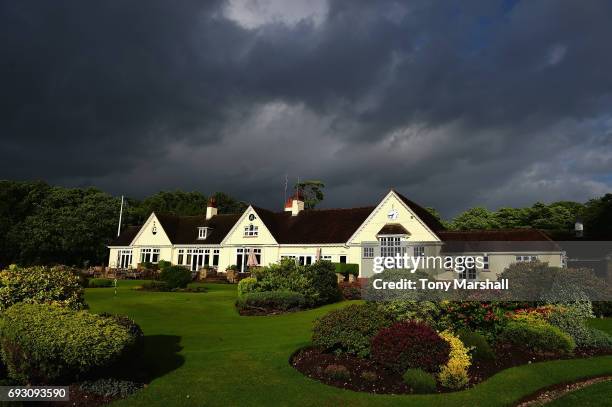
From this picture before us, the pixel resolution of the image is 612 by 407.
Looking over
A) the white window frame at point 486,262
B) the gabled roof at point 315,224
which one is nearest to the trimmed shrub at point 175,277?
the gabled roof at point 315,224

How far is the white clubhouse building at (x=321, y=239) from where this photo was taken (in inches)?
1468

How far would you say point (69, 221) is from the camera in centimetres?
5981

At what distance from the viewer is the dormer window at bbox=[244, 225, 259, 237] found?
48.1 m

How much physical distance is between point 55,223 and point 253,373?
186 ft

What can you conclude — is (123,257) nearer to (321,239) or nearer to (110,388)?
(321,239)

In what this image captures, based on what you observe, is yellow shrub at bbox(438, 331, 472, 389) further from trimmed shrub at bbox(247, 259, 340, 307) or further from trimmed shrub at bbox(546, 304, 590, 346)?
trimmed shrub at bbox(247, 259, 340, 307)

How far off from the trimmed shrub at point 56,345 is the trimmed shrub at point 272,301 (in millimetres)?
14782

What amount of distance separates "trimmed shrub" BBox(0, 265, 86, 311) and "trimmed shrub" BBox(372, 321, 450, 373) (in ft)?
28.4

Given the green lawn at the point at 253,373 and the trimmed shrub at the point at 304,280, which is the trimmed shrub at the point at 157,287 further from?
the green lawn at the point at 253,373

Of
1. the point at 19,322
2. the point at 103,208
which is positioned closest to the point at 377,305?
the point at 19,322

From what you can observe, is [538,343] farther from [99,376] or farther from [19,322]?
[19,322]

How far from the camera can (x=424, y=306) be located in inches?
598

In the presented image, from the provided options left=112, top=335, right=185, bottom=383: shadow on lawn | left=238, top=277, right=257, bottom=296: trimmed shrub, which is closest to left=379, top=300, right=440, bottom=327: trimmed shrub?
left=112, top=335, right=185, bottom=383: shadow on lawn

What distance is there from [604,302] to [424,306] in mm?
14439
